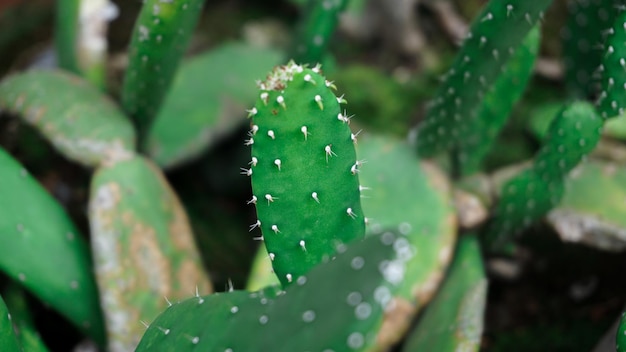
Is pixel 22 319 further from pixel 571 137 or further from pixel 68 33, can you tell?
pixel 571 137

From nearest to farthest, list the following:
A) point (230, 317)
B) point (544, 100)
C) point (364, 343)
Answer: point (364, 343) < point (230, 317) < point (544, 100)

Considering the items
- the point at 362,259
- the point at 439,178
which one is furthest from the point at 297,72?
the point at 439,178

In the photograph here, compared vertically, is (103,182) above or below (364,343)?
below

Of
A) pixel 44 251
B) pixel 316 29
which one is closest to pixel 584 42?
pixel 316 29

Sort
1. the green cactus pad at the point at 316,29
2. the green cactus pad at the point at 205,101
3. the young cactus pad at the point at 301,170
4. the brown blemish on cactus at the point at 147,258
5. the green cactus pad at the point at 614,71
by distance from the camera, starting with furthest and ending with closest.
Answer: the green cactus pad at the point at 205,101
the green cactus pad at the point at 316,29
the brown blemish on cactus at the point at 147,258
the green cactus pad at the point at 614,71
the young cactus pad at the point at 301,170

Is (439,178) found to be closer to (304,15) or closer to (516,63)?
(516,63)

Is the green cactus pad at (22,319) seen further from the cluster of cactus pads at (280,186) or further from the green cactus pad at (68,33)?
the green cactus pad at (68,33)

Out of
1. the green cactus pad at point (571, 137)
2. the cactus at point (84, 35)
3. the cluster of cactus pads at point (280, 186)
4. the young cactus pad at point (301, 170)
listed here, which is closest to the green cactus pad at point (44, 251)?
the cluster of cactus pads at point (280, 186)

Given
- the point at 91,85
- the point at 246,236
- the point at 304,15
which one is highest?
the point at 304,15
